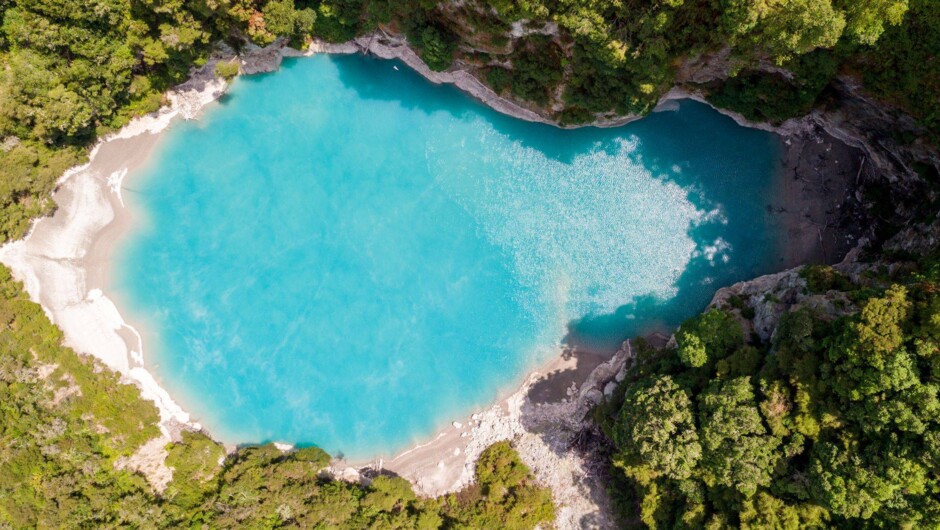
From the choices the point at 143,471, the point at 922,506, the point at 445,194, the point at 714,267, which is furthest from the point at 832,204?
the point at 143,471

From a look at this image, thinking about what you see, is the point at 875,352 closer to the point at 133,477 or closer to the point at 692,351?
the point at 692,351

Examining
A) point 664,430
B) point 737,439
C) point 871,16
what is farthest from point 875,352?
point 871,16

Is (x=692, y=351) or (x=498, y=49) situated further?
(x=498, y=49)

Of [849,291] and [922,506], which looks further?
[849,291]

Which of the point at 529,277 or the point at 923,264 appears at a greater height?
the point at 923,264

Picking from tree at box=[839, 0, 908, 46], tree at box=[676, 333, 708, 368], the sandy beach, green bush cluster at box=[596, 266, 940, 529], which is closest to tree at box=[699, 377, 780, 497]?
green bush cluster at box=[596, 266, 940, 529]

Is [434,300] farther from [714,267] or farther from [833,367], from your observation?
[833,367]
